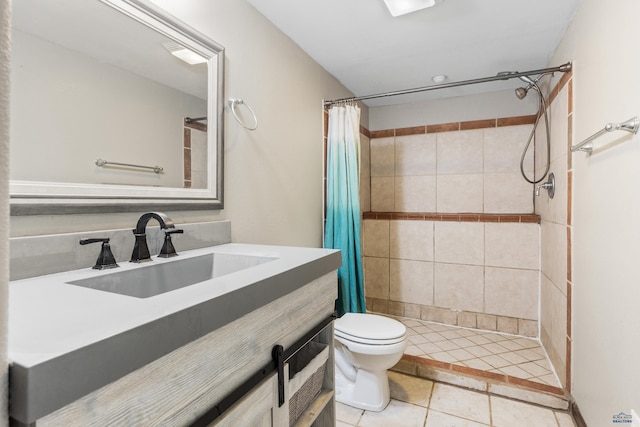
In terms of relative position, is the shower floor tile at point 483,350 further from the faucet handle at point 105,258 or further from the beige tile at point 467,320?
the faucet handle at point 105,258

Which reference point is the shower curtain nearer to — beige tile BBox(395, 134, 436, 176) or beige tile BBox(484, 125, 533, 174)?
beige tile BBox(395, 134, 436, 176)

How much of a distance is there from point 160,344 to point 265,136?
146 centimetres

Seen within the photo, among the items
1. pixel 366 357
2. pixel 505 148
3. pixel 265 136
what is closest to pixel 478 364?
pixel 366 357

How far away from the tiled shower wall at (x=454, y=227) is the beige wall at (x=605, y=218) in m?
1.02

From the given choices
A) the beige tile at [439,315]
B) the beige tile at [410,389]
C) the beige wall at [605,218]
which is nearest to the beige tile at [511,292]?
the beige tile at [439,315]

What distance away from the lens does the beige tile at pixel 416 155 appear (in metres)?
3.20

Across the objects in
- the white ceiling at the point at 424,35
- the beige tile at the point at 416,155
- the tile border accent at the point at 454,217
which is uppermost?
the white ceiling at the point at 424,35

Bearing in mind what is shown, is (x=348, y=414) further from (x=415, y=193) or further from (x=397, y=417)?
(x=415, y=193)

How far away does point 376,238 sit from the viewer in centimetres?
327

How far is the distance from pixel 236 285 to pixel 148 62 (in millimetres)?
999

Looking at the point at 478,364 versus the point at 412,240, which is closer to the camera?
the point at 478,364

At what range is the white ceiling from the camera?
5.81 ft

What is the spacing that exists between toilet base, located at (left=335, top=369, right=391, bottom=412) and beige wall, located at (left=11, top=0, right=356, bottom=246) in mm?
914

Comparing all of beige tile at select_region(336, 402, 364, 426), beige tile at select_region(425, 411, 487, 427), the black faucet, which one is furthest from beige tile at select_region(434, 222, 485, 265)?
the black faucet
